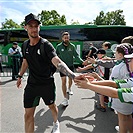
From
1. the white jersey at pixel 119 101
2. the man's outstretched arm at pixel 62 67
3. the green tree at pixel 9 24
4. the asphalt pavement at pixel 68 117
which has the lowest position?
the asphalt pavement at pixel 68 117

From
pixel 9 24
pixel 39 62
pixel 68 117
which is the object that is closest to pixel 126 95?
pixel 39 62

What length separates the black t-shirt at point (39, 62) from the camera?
211 centimetres

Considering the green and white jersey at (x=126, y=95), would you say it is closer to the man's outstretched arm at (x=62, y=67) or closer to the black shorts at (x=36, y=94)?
the man's outstretched arm at (x=62, y=67)

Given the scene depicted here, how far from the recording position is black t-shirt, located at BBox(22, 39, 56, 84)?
6.91 feet

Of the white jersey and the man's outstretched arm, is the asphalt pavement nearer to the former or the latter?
the white jersey

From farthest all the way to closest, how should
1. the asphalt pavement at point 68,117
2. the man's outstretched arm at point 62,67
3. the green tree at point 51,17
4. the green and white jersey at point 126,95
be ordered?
the green tree at point 51,17
the asphalt pavement at point 68,117
the man's outstretched arm at point 62,67
the green and white jersey at point 126,95

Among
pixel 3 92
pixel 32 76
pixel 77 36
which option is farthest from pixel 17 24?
pixel 32 76

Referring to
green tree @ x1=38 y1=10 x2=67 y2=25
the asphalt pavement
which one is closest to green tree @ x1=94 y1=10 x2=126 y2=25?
green tree @ x1=38 y1=10 x2=67 y2=25

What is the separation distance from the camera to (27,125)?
2258 millimetres

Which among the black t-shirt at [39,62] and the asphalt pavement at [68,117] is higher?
the black t-shirt at [39,62]

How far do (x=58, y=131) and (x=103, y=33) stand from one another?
8697 millimetres

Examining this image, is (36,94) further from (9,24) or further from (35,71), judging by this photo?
(9,24)

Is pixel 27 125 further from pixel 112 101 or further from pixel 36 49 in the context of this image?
pixel 112 101

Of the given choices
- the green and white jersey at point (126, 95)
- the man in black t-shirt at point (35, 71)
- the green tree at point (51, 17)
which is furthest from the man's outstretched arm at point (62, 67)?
the green tree at point (51, 17)
